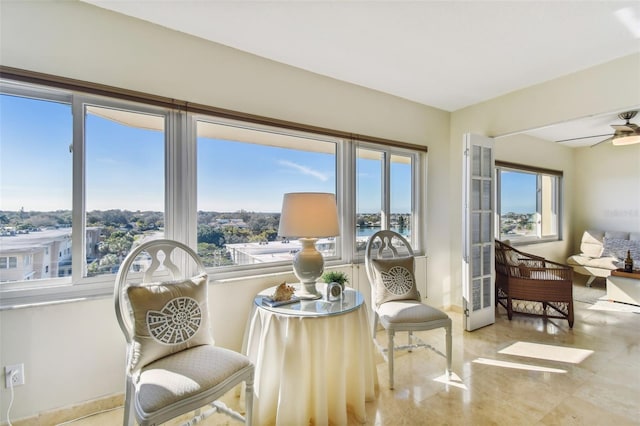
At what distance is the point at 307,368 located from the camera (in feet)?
5.44

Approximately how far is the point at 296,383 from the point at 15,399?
62.8 inches

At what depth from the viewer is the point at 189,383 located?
1.37m

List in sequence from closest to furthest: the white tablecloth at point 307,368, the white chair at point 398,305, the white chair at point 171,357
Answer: the white chair at point 171,357 < the white tablecloth at point 307,368 < the white chair at point 398,305

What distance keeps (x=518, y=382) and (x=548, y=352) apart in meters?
0.75

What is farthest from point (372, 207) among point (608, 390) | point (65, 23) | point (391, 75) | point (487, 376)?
point (65, 23)

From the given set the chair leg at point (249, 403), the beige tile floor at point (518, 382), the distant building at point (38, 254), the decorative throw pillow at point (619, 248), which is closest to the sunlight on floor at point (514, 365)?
the beige tile floor at point (518, 382)

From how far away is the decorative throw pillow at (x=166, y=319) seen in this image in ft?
4.90

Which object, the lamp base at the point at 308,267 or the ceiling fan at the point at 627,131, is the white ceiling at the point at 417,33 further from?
the ceiling fan at the point at 627,131

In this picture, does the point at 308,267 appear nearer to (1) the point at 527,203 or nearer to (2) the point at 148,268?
(2) the point at 148,268

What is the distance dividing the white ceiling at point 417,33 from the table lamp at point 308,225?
1.18 meters

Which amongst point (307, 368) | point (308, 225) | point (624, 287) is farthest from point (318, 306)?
point (624, 287)

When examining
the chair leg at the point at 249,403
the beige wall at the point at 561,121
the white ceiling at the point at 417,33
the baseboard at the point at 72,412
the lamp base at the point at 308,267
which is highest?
the white ceiling at the point at 417,33

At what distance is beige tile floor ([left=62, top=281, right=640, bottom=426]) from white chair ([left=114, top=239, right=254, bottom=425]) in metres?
0.54

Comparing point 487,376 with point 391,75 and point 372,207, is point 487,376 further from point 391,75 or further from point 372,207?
point 391,75
